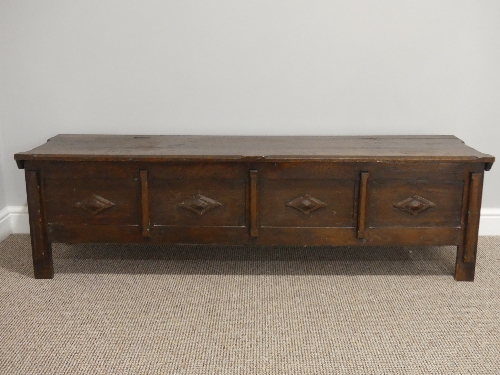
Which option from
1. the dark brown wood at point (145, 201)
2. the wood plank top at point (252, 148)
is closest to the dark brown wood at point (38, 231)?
the wood plank top at point (252, 148)

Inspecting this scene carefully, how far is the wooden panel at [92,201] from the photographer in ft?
7.11

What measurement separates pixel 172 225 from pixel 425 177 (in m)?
0.96

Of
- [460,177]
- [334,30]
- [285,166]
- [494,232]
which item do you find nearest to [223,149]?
[285,166]

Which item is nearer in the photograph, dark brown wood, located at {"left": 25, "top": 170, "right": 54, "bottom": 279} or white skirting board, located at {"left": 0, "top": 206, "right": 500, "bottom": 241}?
dark brown wood, located at {"left": 25, "top": 170, "right": 54, "bottom": 279}

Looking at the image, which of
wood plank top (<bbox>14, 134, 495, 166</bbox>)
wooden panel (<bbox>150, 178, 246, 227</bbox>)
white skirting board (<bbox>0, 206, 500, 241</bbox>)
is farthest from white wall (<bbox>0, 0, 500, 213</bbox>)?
wooden panel (<bbox>150, 178, 246, 227</bbox>)

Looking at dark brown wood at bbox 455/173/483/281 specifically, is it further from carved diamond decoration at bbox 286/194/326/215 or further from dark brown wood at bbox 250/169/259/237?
dark brown wood at bbox 250/169/259/237

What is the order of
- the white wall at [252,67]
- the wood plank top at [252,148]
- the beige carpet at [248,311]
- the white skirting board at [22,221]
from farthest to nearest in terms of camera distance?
the white skirting board at [22,221]
the white wall at [252,67]
the wood plank top at [252,148]
the beige carpet at [248,311]

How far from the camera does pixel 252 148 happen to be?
224cm

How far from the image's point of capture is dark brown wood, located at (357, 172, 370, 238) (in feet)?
6.96

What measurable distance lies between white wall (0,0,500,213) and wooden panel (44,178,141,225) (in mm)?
484

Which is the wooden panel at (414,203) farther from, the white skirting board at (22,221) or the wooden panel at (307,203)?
the white skirting board at (22,221)

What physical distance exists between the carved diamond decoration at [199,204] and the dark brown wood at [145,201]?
0.43 feet

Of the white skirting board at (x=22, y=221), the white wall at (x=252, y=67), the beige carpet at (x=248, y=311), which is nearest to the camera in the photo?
the beige carpet at (x=248, y=311)

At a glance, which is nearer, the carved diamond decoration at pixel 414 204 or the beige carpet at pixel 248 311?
the beige carpet at pixel 248 311
